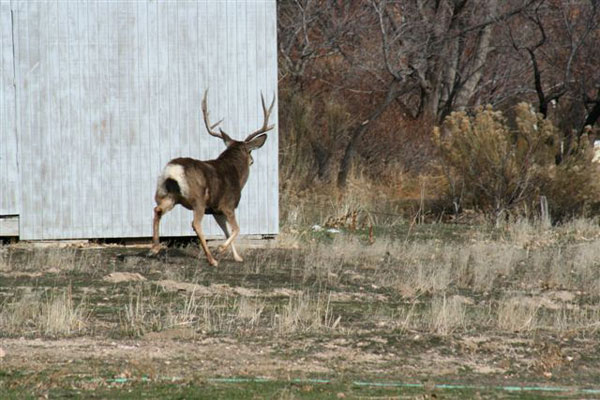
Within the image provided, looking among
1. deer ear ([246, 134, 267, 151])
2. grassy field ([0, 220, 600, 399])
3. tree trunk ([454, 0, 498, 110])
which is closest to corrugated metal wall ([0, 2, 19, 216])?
grassy field ([0, 220, 600, 399])

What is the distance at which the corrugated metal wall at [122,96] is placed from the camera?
Answer: 58.9ft

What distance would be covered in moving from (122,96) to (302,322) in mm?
7874

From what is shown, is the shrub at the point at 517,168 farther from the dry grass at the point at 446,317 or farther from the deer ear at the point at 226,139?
the dry grass at the point at 446,317

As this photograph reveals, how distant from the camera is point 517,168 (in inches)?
898

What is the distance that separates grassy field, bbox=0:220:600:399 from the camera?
8875 millimetres

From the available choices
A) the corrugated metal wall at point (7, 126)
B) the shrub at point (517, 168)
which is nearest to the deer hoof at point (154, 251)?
the corrugated metal wall at point (7, 126)

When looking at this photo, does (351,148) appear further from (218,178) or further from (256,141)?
(218,178)

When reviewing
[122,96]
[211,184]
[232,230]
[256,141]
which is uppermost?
[122,96]

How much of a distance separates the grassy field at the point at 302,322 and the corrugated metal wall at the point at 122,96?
75 cm

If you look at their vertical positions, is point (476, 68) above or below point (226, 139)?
above

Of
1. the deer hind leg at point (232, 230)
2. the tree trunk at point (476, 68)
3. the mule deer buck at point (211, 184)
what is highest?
the tree trunk at point (476, 68)

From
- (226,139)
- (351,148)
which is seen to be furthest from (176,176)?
(351,148)

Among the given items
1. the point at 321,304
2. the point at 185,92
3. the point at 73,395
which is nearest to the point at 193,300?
the point at 321,304

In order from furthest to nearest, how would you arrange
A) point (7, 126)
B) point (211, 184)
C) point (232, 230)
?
point (7, 126), point (232, 230), point (211, 184)
